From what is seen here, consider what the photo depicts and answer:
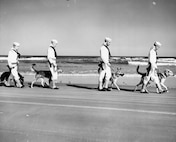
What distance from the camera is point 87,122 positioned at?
486cm

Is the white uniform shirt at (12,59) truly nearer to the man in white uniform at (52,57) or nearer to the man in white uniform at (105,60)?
the man in white uniform at (52,57)

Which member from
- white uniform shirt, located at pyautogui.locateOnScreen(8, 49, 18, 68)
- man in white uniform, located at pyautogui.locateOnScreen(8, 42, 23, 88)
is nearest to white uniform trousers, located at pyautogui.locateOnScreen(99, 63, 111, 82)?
man in white uniform, located at pyautogui.locateOnScreen(8, 42, 23, 88)

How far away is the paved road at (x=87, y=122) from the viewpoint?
3918 millimetres

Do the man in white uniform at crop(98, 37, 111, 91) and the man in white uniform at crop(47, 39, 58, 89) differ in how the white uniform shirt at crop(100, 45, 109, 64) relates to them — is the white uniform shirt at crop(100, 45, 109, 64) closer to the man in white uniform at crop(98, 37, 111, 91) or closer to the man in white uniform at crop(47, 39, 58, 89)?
the man in white uniform at crop(98, 37, 111, 91)

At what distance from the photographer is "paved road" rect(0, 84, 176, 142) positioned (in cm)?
392

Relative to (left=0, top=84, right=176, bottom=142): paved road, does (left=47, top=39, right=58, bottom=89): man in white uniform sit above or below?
above

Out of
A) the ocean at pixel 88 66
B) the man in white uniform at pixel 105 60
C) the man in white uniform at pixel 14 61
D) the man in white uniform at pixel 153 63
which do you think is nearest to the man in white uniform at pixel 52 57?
the man in white uniform at pixel 14 61

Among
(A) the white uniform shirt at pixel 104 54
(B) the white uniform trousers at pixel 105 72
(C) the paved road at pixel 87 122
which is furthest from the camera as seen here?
(B) the white uniform trousers at pixel 105 72

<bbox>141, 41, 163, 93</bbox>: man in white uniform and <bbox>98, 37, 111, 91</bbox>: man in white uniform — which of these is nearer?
<bbox>141, 41, 163, 93</bbox>: man in white uniform

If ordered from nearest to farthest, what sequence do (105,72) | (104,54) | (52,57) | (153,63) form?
(153,63) → (104,54) → (105,72) → (52,57)

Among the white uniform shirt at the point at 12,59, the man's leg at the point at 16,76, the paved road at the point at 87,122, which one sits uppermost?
the white uniform shirt at the point at 12,59

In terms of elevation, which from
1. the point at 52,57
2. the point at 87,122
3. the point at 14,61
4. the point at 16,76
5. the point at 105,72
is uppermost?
the point at 52,57

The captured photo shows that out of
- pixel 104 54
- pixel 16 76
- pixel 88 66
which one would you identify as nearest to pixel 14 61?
pixel 16 76

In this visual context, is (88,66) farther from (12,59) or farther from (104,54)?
(104,54)
